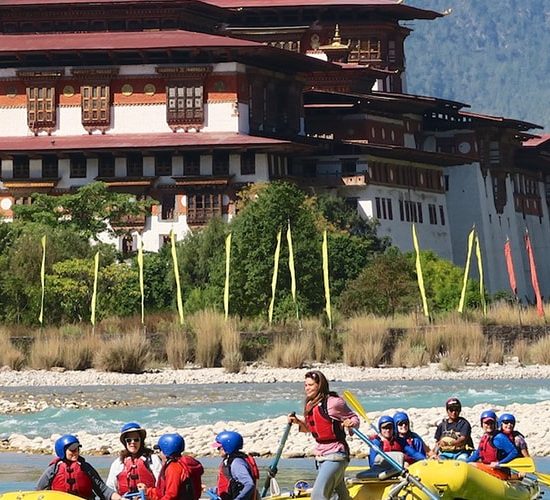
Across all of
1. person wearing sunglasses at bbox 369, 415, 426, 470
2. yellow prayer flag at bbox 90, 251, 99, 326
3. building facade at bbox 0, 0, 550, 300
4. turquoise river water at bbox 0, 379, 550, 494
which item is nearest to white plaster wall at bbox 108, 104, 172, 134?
building facade at bbox 0, 0, 550, 300

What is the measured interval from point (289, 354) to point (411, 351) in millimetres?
3569

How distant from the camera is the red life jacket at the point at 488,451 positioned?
26.7 m

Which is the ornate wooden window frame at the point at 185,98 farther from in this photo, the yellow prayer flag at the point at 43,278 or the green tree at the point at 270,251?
the yellow prayer flag at the point at 43,278

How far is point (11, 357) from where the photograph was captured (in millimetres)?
60562

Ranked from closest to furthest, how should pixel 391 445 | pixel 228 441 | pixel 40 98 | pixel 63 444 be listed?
pixel 228 441
pixel 63 444
pixel 391 445
pixel 40 98

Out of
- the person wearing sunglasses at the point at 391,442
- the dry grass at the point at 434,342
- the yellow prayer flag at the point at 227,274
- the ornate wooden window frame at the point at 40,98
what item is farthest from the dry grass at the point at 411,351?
the person wearing sunglasses at the point at 391,442

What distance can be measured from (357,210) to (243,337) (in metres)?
22.4

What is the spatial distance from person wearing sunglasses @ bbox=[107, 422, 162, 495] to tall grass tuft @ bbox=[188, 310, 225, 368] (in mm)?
38629

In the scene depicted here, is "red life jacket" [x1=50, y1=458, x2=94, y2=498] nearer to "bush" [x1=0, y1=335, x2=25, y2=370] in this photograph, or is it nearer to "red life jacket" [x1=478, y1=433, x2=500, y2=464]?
"red life jacket" [x1=478, y1=433, x2=500, y2=464]

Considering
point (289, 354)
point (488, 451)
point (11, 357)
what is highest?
point (11, 357)

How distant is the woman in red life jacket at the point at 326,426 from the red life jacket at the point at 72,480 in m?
2.41

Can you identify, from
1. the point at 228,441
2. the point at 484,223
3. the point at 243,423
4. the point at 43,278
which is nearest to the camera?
→ the point at 228,441

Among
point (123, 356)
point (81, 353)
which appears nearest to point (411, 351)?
point (123, 356)

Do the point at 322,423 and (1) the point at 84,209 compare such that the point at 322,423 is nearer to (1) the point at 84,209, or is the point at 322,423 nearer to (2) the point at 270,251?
(2) the point at 270,251
